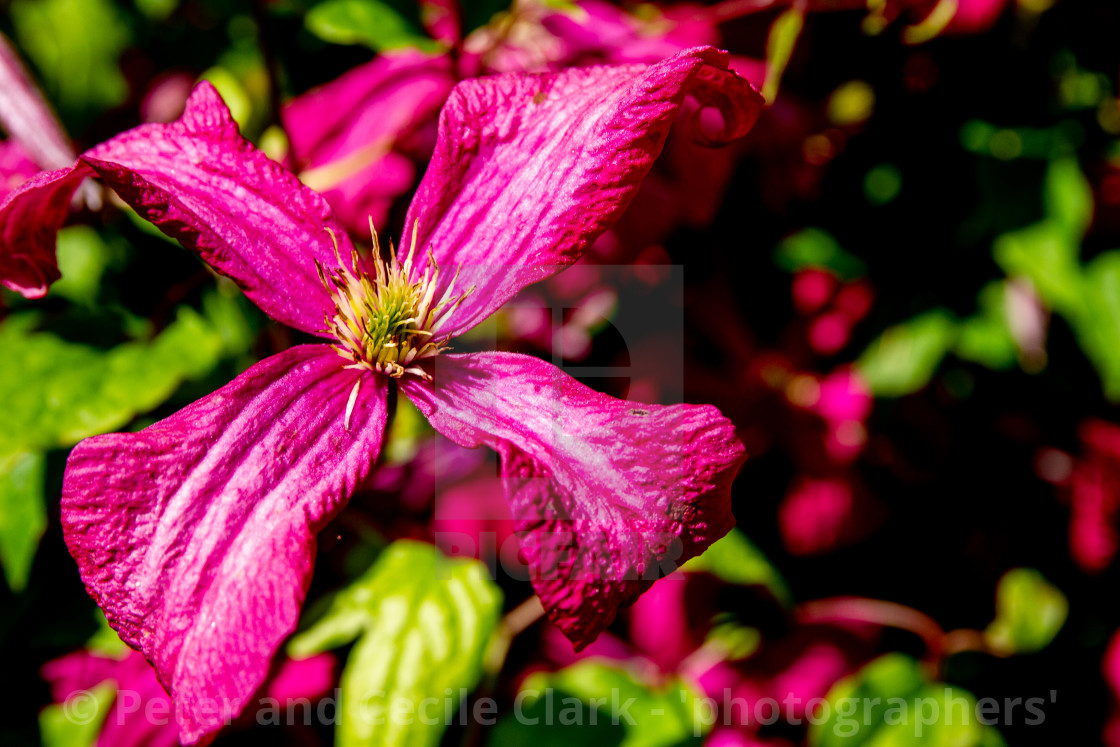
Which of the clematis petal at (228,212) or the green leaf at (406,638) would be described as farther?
the green leaf at (406,638)

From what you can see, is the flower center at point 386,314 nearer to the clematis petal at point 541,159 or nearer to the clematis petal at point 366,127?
the clematis petal at point 541,159

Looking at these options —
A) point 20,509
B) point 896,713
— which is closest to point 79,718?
point 20,509

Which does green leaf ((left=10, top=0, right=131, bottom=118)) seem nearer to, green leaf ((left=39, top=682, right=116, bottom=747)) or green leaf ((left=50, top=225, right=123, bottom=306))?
green leaf ((left=50, top=225, right=123, bottom=306))

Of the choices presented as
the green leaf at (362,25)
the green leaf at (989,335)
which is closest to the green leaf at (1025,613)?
the green leaf at (989,335)

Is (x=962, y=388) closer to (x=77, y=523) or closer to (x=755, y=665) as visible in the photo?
(x=755, y=665)

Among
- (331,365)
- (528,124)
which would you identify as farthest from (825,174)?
(331,365)

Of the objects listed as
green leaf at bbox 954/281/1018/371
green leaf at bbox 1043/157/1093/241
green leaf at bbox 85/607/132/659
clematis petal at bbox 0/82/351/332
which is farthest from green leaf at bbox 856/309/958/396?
green leaf at bbox 85/607/132/659
